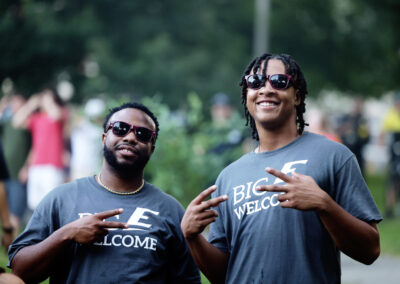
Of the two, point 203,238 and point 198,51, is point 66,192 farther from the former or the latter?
point 198,51

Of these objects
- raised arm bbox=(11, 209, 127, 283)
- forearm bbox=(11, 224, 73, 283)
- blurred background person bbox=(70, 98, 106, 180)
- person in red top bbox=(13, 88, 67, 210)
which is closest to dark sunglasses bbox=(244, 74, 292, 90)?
raised arm bbox=(11, 209, 127, 283)

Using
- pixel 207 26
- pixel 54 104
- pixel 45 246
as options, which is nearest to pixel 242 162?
pixel 45 246

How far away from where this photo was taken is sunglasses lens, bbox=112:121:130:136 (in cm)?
401

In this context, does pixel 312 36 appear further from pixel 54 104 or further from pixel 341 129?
pixel 54 104

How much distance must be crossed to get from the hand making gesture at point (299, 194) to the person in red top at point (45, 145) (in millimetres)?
7286

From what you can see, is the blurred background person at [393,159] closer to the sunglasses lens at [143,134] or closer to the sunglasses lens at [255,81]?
the sunglasses lens at [143,134]

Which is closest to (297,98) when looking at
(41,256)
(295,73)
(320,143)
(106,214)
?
(295,73)

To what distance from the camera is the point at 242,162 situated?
370 cm

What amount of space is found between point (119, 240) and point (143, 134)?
2.17 ft

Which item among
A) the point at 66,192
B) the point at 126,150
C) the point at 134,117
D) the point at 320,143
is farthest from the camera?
the point at 134,117

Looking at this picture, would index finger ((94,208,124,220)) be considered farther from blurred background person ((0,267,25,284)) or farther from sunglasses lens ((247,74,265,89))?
sunglasses lens ((247,74,265,89))

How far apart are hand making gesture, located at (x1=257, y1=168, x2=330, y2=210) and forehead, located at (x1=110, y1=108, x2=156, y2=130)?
118 cm

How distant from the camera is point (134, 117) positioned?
4.09 metres

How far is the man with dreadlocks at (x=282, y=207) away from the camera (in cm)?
320
